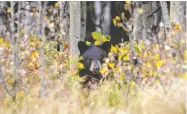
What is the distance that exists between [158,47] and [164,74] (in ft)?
3.32

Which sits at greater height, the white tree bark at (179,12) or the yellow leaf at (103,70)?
the white tree bark at (179,12)

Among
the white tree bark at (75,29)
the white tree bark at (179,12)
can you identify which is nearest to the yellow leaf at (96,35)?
the white tree bark at (75,29)

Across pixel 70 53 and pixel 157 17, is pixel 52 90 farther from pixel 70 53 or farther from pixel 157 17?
pixel 157 17

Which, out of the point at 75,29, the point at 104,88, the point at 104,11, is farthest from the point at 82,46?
the point at 104,11

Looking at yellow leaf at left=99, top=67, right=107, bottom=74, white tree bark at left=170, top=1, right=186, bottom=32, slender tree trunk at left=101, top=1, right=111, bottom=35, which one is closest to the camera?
white tree bark at left=170, top=1, right=186, bottom=32

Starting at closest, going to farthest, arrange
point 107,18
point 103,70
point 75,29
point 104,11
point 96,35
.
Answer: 1. point 103,70
2. point 96,35
3. point 75,29
4. point 104,11
5. point 107,18

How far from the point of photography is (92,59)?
8.72 m

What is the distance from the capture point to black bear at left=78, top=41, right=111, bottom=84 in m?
8.60

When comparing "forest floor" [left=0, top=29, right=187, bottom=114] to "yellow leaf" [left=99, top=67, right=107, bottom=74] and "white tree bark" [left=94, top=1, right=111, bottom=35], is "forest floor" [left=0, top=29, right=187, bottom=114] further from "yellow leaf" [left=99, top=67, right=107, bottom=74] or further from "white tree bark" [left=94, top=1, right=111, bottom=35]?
"white tree bark" [left=94, top=1, right=111, bottom=35]

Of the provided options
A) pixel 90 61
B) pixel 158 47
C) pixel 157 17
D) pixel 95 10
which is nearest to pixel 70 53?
pixel 90 61

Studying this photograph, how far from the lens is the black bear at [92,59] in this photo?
8602 mm

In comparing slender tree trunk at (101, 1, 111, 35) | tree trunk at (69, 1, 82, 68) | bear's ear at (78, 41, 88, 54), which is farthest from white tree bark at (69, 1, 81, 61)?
slender tree trunk at (101, 1, 111, 35)

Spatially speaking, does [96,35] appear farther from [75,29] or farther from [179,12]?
[179,12]

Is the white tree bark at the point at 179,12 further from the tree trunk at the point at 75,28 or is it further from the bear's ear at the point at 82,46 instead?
the tree trunk at the point at 75,28
